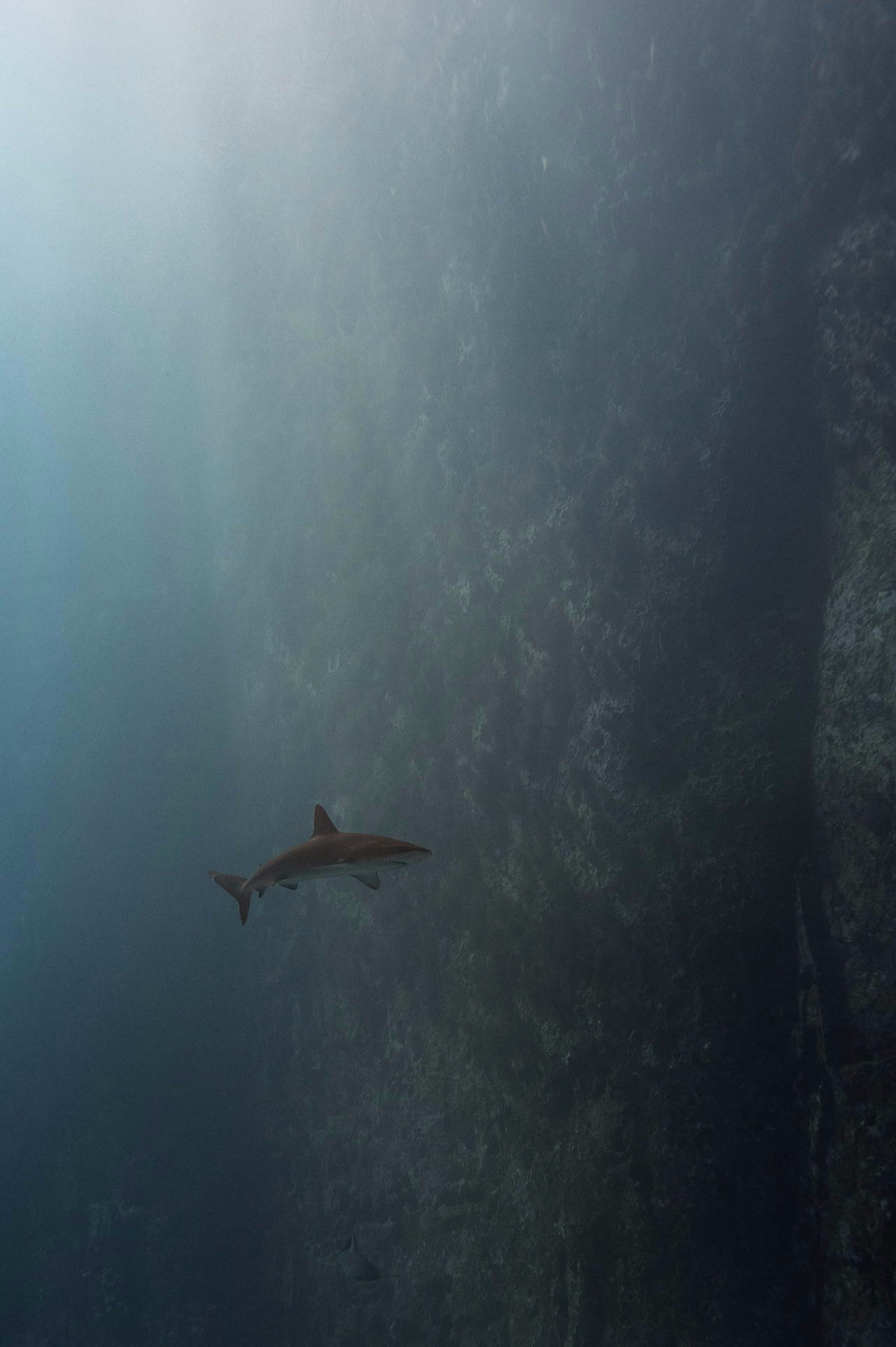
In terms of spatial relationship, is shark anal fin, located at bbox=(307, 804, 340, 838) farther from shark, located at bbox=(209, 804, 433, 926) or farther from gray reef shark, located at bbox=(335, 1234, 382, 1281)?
gray reef shark, located at bbox=(335, 1234, 382, 1281)

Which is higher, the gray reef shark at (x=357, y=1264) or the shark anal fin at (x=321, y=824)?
the shark anal fin at (x=321, y=824)

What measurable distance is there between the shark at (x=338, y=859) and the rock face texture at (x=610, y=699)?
156 inches

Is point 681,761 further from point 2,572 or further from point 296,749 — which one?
point 2,572

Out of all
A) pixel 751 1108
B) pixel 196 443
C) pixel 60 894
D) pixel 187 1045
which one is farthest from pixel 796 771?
pixel 60 894

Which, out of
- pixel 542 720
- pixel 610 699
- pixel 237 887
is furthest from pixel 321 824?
pixel 542 720

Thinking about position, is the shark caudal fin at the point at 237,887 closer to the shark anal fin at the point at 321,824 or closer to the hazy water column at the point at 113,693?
the shark anal fin at the point at 321,824

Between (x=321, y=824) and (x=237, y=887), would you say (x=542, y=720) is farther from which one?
(x=237, y=887)

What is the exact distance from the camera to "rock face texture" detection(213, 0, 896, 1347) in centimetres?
611

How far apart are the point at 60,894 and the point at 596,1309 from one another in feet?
60.7

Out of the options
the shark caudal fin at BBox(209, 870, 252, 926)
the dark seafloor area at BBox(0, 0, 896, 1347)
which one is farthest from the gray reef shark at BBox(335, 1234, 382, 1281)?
the shark caudal fin at BBox(209, 870, 252, 926)

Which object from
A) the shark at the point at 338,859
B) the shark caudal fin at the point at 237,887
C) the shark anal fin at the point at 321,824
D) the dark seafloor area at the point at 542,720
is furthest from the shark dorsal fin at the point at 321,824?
the dark seafloor area at the point at 542,720

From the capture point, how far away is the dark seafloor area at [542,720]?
6.25 m

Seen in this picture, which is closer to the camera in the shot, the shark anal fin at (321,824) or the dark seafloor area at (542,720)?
the shark anal fin at (321,824)

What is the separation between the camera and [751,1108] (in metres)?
6.17
